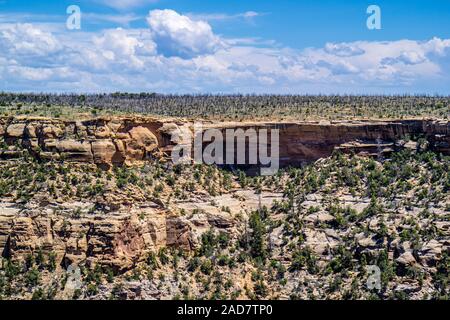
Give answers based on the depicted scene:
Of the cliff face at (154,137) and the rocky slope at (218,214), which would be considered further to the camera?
the cliff face at (154,137)

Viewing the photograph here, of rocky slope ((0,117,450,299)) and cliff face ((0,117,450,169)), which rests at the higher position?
cliff face ((0,117,450,169))

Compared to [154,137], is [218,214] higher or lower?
lower

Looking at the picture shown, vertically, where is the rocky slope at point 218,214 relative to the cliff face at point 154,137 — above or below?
below

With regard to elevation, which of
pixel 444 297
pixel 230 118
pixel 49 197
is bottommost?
pixel 444 297

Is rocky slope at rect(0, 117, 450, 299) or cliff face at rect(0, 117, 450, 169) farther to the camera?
cliff face at rect(0, 117, 450, 169)

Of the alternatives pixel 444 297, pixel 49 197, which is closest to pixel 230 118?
pixel 49 197

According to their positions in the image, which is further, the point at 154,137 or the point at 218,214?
the point at 154,137

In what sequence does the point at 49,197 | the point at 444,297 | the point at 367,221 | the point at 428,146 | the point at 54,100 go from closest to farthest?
the point at 444,297, the point at 49,197, the point at 367,221, the point at 428,146, the point at 54,100

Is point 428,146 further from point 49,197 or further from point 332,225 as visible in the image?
point 49,197
